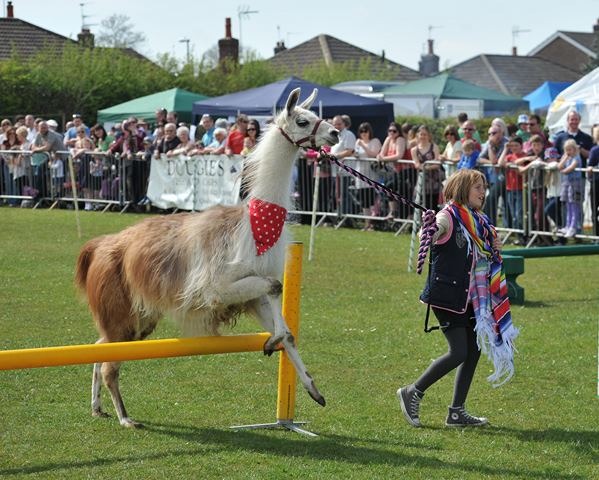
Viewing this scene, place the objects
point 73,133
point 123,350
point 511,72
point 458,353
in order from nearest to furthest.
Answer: point 123,350
point 458,353
point 73,133
point 511,72

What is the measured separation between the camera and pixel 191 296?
7309mm

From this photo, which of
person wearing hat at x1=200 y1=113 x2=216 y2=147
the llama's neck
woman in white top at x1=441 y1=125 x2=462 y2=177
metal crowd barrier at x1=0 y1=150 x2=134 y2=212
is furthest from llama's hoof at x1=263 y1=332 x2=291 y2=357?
metal crowd barrier at x1=0 y1=150 x2=134 y2=212

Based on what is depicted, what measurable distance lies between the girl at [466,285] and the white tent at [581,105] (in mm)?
16778

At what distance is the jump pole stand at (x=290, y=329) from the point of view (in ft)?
24.8

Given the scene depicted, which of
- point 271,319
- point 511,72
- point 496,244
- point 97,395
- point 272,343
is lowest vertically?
point 97,395

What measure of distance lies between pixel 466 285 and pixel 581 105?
17.8 metres

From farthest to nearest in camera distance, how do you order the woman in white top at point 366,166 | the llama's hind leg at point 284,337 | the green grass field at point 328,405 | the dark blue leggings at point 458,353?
the woman in white top at point 366,166 < the dark blue leggings at point 458,353 < the llama's hind leg at point 284,337 < the green grass field at point 328,405

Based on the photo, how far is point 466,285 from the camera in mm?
7574

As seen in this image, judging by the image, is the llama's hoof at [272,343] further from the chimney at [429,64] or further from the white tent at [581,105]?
the chimney at [429,64]

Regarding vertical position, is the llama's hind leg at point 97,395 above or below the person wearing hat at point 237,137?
below

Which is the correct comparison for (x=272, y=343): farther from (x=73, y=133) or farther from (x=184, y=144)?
(x=73, y=133)

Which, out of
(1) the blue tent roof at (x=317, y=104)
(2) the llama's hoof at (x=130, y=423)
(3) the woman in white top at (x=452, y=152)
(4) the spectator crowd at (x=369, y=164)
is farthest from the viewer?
(1) the blue tent roof at (x=317, y=104)

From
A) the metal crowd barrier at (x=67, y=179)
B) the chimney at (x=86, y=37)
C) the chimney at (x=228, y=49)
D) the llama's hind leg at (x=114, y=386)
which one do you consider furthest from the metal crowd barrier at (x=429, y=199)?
the chimney at (x=228, y=49)

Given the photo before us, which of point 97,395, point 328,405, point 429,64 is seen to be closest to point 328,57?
point 429,64
